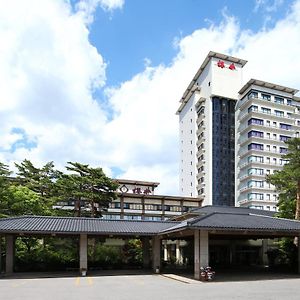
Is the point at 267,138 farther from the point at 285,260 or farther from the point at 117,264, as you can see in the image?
the point at 117,264

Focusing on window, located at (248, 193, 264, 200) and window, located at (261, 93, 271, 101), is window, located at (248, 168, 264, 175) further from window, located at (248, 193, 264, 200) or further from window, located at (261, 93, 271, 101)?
window, located at (261, 93, 271, 101)

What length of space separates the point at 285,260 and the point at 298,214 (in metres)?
3.88

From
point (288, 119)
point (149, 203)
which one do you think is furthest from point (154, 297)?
point (288, 119)

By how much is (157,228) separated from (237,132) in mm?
47380

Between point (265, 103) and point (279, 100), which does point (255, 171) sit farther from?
point (279, 100)

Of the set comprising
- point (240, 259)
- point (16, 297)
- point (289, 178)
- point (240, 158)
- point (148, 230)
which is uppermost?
point (240, 158)

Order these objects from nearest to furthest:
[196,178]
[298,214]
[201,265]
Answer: [201,265] → [298,214] → [196,178]

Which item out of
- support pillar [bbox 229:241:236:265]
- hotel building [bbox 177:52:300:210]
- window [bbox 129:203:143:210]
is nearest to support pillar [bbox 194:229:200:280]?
support pillar [bbox 229:241:236:265]

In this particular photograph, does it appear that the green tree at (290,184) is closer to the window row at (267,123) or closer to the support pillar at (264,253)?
the support pillar at (264,253)

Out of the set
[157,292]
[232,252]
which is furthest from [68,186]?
[157,292]

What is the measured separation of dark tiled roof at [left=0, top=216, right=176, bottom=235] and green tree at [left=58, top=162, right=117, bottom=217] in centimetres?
1127

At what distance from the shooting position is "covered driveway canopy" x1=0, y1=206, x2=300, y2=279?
68.5 feet

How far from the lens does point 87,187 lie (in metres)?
39.9

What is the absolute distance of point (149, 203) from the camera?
64.2 metres
